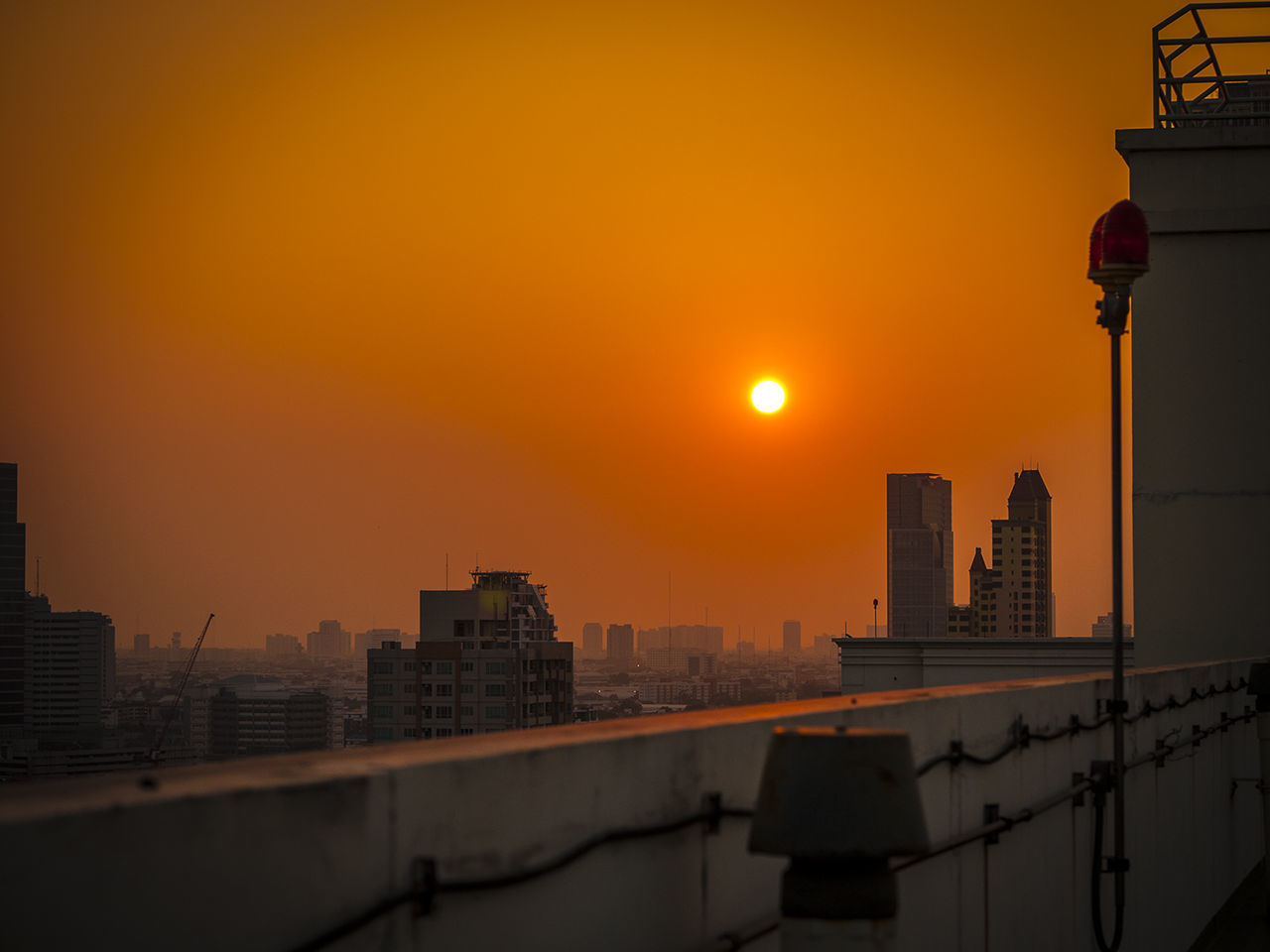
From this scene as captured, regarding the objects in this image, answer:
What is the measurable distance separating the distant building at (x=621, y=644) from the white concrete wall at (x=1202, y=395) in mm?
127146

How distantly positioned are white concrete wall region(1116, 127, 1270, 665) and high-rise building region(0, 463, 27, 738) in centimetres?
10538

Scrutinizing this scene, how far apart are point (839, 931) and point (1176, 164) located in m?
13.5

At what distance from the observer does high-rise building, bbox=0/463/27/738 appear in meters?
118

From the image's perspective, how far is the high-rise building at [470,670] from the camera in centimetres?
11150

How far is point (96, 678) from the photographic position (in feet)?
331

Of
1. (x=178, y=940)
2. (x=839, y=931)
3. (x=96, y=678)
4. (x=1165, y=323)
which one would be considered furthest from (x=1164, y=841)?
(x=96, y=678)

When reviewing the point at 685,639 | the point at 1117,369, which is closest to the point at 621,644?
the point at 685,639

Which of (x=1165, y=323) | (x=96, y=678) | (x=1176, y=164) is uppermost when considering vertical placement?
(x=1176, y=164)

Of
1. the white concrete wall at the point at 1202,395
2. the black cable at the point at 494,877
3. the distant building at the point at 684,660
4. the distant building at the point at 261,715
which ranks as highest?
the white concrete wall at the point at 1202,395

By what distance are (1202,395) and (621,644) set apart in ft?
471

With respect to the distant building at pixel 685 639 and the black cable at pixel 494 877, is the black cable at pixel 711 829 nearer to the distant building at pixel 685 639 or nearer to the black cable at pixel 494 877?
the black cable at pixel 494 877

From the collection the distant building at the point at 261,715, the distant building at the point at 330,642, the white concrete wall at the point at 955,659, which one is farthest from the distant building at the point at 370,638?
the white concrete wall at the point at 955,659

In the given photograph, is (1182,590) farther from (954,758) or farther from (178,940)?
(178,940)

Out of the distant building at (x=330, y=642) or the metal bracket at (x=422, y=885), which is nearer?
the metal bracket at (x=422, y=885)
